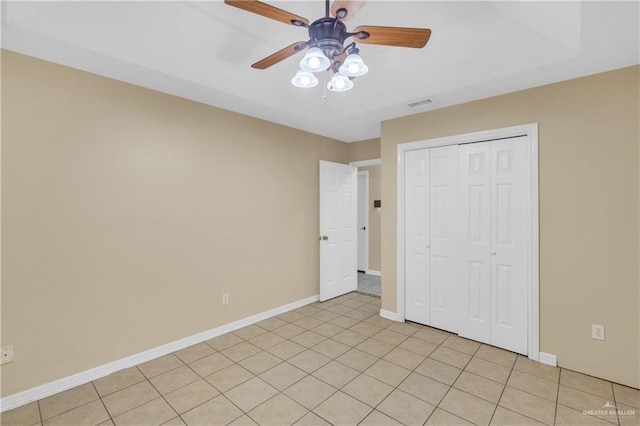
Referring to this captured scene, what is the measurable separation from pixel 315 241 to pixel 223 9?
3.10 metres

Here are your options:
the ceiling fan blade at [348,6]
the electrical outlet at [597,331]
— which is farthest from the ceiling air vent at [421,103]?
the electrical outlet at [597,331]

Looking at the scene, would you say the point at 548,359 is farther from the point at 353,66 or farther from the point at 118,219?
the point at 118,219

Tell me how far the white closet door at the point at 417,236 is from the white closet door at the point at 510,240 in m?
0.70

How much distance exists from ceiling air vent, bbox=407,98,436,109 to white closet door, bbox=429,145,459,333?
0.52 meters

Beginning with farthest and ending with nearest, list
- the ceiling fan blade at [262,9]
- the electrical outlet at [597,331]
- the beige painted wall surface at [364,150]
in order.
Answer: the beige painted wall surface at [364,150] < the electrical outlet at [597,331] < the ceiling fan blade at [262,9]

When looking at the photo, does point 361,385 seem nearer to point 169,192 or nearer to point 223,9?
point 169,192

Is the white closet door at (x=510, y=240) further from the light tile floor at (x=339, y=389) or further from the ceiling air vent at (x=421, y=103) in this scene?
the ceiling air vent at (x=421, y=103)

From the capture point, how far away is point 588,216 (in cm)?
252

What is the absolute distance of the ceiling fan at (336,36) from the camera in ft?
4.86

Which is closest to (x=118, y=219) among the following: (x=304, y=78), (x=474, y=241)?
(x=304, y=78)

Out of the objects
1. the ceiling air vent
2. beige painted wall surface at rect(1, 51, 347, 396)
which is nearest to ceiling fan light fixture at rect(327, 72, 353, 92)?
the ceiling air vent

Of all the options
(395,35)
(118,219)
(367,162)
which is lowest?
A: (118,219)

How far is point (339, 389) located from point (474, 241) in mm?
2029

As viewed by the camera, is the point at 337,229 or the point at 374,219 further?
the point at 374,219
